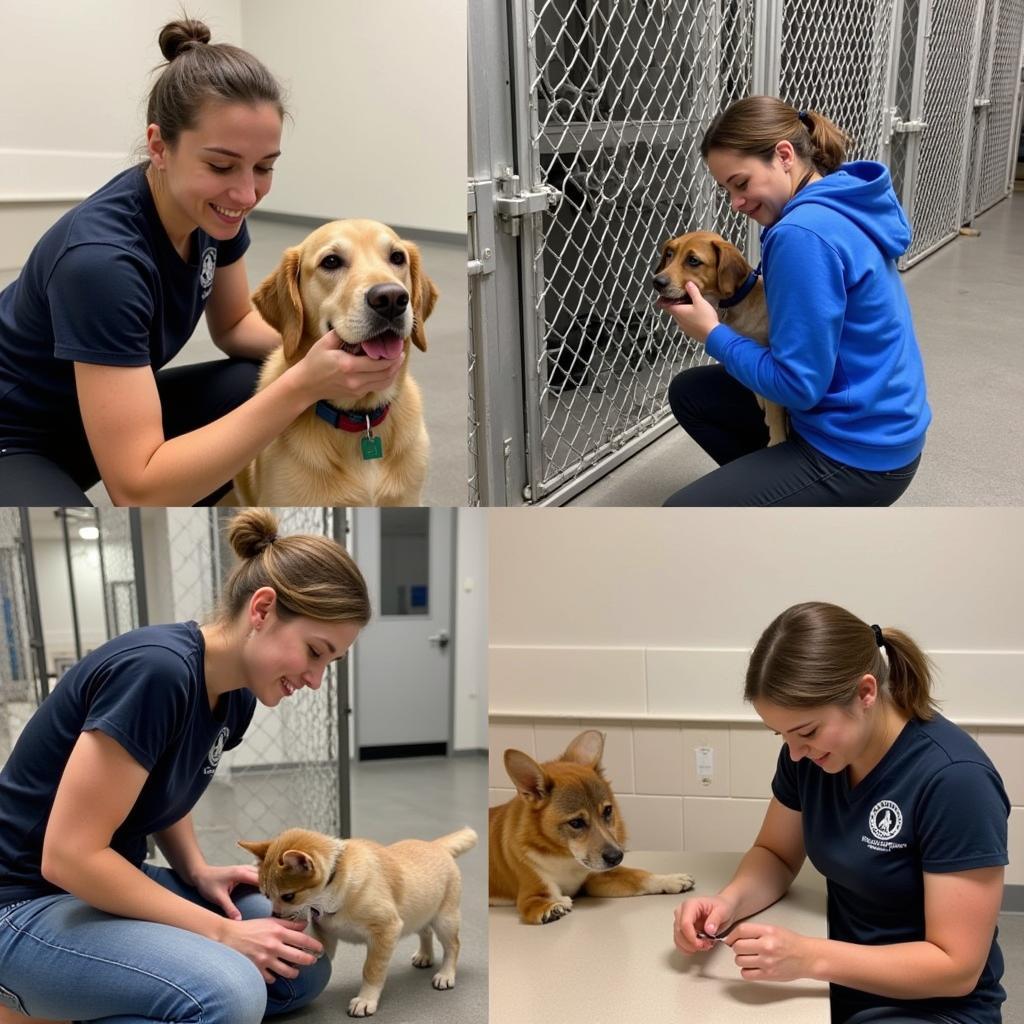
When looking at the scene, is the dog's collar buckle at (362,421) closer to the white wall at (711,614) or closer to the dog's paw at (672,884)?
the white wall at (711,614)

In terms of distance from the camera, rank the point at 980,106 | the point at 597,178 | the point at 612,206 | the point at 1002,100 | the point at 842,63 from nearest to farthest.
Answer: the point at 597,178 → the point at 612,206 → the point at 842,63 → the point at 1002,100 → the point at 980,106

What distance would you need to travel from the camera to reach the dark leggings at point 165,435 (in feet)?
3.62

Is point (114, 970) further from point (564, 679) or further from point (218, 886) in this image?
point (564, 679)

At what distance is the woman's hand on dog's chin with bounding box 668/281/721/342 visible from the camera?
136cm

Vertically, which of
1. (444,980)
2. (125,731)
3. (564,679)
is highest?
(125,731)

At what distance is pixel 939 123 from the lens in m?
3.95

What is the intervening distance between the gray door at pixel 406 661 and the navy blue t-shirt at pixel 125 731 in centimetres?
146

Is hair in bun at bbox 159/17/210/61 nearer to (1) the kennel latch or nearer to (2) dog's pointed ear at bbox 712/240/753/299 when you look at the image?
(2) dog's pointed ear at bbox 712/240/753/299

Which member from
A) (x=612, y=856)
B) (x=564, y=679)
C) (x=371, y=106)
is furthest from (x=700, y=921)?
(x=371, y=106)

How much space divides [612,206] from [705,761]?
4.20 feet

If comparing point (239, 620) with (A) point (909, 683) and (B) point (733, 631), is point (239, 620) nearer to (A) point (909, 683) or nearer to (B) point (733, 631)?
(A) point (909, 683)

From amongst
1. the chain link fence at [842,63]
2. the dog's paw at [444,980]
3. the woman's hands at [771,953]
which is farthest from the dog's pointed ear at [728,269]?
the dog's paw at [444,980]

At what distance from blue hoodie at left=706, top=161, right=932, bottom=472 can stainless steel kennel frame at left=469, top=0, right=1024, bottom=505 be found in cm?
49

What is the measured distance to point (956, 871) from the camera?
1.07 meters
